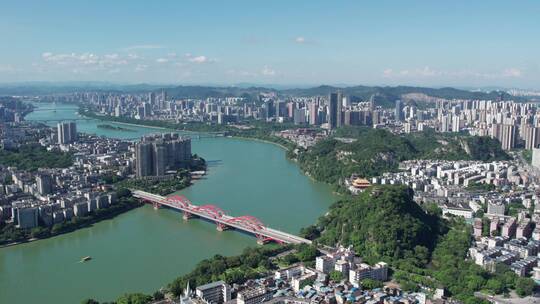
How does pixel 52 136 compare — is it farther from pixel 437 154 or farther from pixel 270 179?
pixel 437 154

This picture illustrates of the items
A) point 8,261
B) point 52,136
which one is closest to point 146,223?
point 8,261

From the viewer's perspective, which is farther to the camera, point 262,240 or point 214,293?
point 262,240

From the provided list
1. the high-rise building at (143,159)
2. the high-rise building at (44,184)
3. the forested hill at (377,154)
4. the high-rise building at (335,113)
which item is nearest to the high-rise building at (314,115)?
the high-rise building at (335,113)

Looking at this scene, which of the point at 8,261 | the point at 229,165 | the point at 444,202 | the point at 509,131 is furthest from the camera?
the point at 509,131

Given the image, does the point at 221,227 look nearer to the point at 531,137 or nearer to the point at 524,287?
the point at 524,287

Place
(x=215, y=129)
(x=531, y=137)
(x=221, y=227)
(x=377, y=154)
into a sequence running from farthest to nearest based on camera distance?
(x=215, y=129)
(x=531, y=137)
(x=377, y=154)
(x=221, y=227)

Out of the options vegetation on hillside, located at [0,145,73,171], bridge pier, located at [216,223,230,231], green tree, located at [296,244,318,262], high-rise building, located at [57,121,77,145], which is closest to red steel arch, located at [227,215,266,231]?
bridge pier, located at [216,223,230,231]

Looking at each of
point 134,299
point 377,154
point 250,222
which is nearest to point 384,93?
point 377,154

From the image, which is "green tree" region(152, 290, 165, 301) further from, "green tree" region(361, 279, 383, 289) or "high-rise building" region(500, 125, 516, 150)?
"high-rise building" region(500, 125, 516, 150)

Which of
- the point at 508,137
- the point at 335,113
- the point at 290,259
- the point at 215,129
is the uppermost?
the point at 335,113
